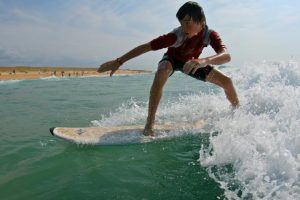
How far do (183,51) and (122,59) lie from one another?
123cm

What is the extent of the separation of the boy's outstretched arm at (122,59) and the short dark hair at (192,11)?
0.79 m

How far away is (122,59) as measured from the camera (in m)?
6.20

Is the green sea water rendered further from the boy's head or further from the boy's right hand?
the boy's head

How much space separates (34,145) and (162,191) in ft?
9.74

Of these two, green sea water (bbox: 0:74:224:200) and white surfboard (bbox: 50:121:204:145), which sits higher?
white surfboard (bbox: 50:121:204:145)

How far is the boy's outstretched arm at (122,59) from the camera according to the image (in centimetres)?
600

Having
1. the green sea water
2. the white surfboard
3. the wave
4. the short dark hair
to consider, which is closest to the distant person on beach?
the short dark hair

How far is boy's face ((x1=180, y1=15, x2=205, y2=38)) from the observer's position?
5982 millimetres

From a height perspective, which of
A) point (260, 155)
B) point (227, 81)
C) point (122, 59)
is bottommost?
point (260, 155)

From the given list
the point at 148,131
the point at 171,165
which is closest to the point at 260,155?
the point at 171,165

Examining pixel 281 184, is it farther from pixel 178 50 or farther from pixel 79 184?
pixel 178 50

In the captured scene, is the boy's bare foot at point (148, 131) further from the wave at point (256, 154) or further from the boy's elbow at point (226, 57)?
the boy's elbow at point (226, 57)

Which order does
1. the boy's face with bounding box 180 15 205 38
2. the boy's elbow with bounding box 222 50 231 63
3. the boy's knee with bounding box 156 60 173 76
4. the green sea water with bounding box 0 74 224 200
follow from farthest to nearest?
the boy's knee with bounding box 156 60 173 76
the boy's face with bounding box 180 15 205 38
the boy's elbow with bounding box 222 50 231 63
the green sea water with bounding box 0 74 224 200

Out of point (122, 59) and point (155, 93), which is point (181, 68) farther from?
point (122, 59)
